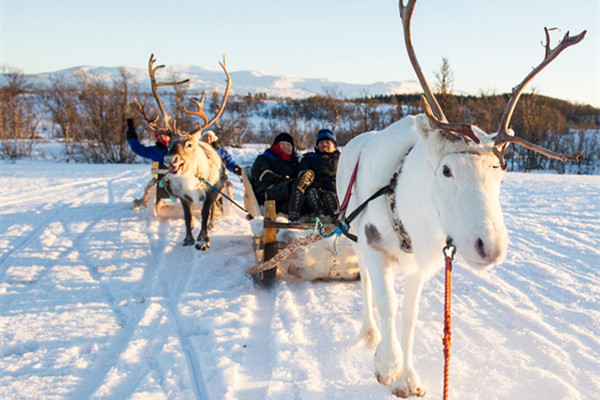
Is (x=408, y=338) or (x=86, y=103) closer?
(x=408, y=338)

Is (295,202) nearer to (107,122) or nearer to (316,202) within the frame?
(316,202)

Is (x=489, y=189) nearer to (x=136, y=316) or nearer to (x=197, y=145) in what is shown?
(x=136, y=316)

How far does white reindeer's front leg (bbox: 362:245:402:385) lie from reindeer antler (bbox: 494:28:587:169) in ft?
3.61

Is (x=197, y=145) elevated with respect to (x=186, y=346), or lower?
elevated

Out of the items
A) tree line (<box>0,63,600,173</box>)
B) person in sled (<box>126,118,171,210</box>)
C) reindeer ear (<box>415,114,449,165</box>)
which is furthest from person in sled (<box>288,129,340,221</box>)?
tree line (<box>0,63,600,173</box>)

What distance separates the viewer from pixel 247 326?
3.85 meters

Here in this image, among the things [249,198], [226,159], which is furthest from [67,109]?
[249,198]

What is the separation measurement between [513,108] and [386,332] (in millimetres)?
1522

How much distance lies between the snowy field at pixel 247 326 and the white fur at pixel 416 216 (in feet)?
1.13

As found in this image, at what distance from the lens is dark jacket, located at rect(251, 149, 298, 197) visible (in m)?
5.98

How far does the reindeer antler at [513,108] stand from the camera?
2039mm

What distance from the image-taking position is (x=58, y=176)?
16266 mm

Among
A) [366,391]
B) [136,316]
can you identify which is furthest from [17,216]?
[366,391]

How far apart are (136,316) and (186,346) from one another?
0.91m
